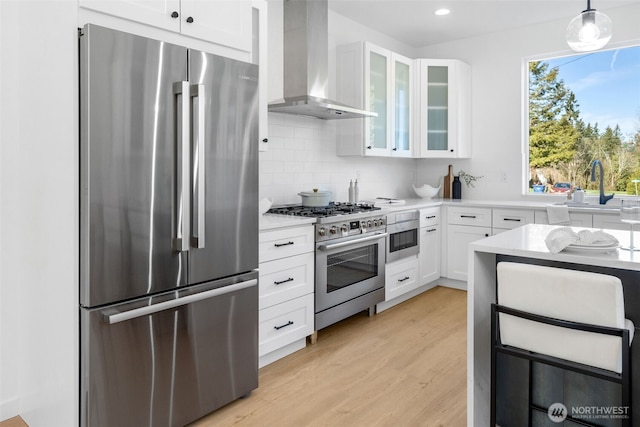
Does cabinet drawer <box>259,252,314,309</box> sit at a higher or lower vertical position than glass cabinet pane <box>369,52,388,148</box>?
lower

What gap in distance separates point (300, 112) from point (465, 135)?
2263mm

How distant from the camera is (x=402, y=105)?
475cm

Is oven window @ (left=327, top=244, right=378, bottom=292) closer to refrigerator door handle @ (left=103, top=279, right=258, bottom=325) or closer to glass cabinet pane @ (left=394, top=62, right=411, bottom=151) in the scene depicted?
refrigerator door handle @ (left=103, top=279, right=258, bottom=325)

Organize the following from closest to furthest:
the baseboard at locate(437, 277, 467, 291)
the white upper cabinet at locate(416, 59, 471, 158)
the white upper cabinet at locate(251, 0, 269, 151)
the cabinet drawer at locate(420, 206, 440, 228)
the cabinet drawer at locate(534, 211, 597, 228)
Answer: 1. the white upper cabinet at locate(251, 0, 269, 151)
2. the cabinet drawer at locate(534, 211, 597, 228)
3. the cabinet drawer at locate(420, 206, 440, 228)
4. the baseboard at locate(437, 277, 467, 291)
5. the white upper cabinet at locate(416, 59, 471, 158)

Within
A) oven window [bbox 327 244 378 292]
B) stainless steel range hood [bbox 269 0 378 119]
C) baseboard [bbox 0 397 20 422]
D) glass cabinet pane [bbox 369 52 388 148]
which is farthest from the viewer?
glass cabinet pane [bbox 369 52 388 148]

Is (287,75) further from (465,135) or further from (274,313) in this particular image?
(465,135)

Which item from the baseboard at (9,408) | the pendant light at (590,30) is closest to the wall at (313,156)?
the baseboard at (9,408)

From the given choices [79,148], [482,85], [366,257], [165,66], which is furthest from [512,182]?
[79,148]

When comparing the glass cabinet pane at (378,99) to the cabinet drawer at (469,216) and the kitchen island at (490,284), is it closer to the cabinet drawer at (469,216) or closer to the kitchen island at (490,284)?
the cabinet drawer at (469,216)

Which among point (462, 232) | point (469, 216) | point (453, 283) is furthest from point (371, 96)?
point (453, 283)

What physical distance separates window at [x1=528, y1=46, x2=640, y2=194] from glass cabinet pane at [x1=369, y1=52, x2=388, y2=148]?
174 cm

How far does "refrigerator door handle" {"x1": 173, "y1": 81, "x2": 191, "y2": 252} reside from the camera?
2006mm

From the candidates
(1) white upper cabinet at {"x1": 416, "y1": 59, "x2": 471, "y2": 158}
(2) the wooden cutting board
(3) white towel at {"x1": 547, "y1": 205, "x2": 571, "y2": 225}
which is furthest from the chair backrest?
(2) the wooden cutting board

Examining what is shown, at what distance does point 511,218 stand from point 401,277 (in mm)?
1228
